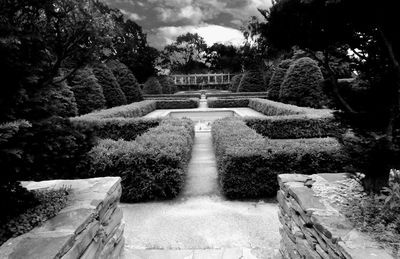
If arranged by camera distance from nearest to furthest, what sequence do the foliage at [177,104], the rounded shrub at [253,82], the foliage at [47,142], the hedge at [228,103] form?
the foliage at [47,142] < the hedge at [228,103] < the foliage at [177,104] < the rounded shrub at [253,82]

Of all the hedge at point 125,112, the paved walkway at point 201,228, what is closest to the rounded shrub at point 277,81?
the hedge at point 125,112

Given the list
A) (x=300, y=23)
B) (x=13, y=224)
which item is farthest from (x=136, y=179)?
(x=300, y=23)

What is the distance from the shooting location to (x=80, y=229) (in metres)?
1.95

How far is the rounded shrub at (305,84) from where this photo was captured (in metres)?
14.0

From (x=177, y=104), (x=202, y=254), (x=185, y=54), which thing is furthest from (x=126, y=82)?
(x=185, y=54)

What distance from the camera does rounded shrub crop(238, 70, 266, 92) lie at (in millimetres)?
23359

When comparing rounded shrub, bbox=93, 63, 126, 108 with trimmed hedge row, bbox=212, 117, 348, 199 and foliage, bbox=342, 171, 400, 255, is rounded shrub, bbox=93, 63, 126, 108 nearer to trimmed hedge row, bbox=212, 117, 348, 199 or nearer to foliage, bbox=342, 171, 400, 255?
trimmed hedge row, bbox=212, 117, 348, 199

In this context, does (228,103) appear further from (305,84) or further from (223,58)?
(223,58)

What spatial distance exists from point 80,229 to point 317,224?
170cm

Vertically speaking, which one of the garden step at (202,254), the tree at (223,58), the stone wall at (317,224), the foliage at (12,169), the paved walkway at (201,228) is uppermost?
the tree at (223,58)

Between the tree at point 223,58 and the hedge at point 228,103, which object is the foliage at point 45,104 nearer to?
the hedge at point 228,103

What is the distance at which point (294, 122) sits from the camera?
859cm

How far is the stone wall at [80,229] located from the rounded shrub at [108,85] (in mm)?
13042

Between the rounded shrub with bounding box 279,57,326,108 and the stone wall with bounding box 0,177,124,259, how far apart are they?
42.8 feet
